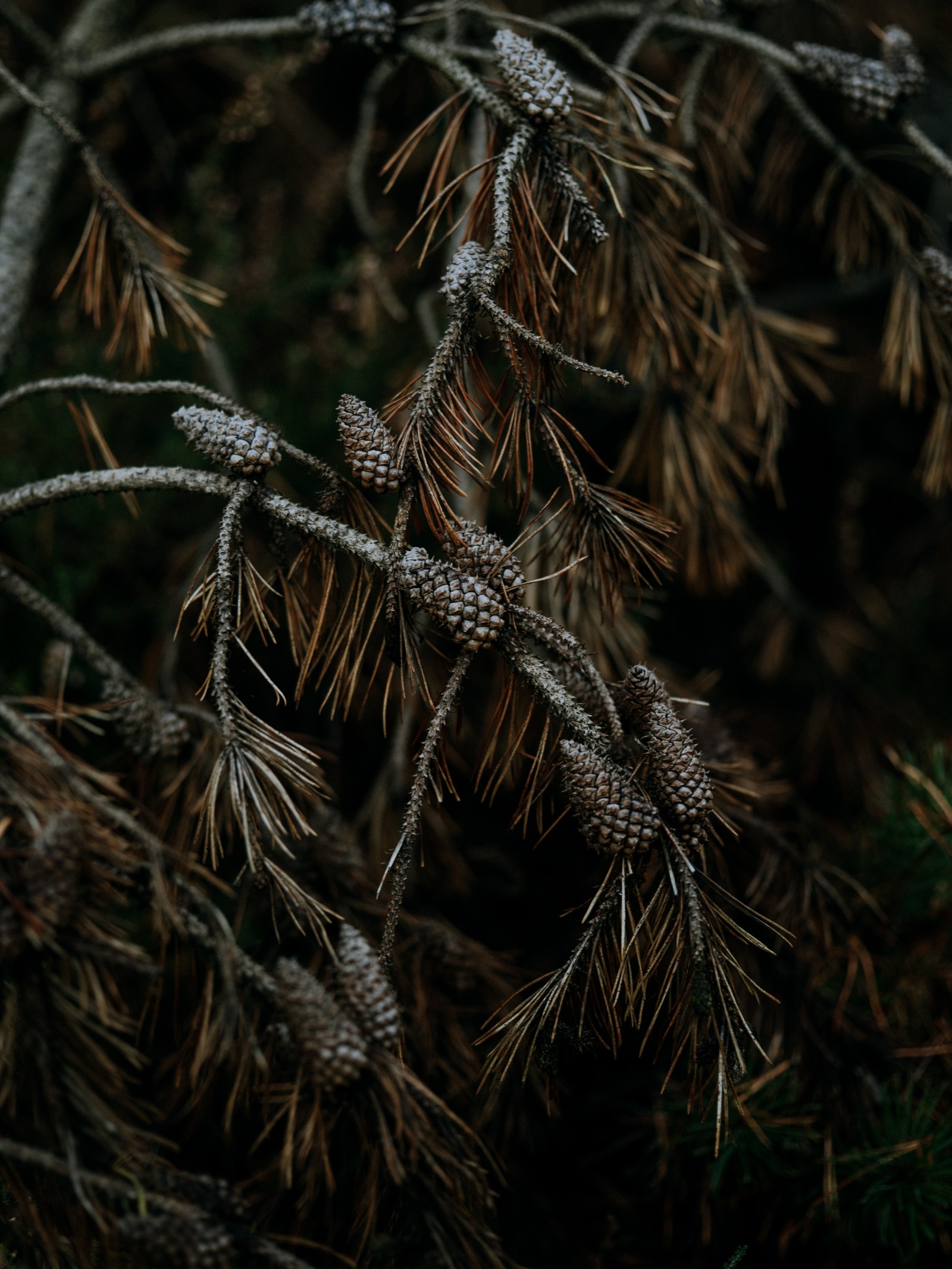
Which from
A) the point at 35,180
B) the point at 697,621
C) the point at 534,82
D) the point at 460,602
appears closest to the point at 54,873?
the point at 460,602

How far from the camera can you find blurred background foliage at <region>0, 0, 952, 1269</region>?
0.83 m

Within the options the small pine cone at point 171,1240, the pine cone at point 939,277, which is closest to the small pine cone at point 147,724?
the small pine cone at point 171,1240

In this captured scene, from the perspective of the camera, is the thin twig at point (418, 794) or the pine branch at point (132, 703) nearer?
the thin twig at point (418, 794)

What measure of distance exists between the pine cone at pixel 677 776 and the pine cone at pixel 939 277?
0.60 m

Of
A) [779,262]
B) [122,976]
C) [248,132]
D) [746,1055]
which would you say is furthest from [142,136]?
[746,1055]

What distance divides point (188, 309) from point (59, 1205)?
0.76 m

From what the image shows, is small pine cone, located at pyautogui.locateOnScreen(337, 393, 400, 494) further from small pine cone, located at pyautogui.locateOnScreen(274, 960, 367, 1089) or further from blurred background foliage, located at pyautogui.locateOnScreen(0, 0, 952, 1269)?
blurred background foliage, located at pyautogui.locateOnScreen(0, 0, 952, 1269)

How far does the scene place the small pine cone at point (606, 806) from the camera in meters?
0.56

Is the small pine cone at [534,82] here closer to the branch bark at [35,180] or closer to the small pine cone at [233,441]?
the small pine cone at [233,441]

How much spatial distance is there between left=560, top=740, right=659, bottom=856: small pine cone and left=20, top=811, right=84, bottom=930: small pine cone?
1.12 feet

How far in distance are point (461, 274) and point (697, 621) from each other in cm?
112

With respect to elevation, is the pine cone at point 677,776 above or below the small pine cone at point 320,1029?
above

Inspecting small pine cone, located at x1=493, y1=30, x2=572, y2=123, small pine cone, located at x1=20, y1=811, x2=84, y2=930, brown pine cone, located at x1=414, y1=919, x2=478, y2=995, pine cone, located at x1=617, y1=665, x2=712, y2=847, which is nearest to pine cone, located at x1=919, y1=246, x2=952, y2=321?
small pine cone, located at x1=493, y1=30, x2=572, y2=123

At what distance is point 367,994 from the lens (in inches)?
23.7
